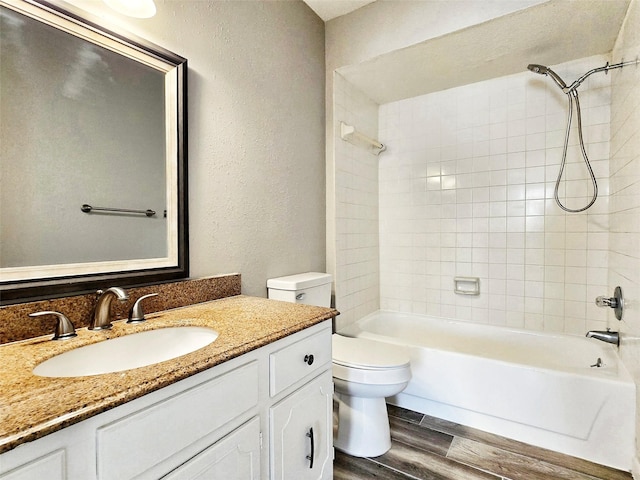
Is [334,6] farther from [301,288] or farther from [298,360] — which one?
[298,360]

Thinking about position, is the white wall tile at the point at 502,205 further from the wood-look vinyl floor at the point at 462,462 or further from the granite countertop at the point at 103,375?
the granite countertop at the point at 103,375

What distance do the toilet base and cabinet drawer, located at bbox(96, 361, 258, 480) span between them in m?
0.95

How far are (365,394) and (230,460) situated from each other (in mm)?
940

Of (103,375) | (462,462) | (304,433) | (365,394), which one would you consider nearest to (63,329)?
(103,375)

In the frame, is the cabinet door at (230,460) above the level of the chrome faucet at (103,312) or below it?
below

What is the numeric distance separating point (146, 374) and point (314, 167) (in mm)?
1719

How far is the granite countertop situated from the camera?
529mm

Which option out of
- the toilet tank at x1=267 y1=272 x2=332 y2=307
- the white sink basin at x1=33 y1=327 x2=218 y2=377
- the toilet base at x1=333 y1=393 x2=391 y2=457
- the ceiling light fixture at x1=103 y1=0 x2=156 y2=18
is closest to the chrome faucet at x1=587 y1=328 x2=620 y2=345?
the toilet base at x1=333 y1=393 x2=391 y2=457

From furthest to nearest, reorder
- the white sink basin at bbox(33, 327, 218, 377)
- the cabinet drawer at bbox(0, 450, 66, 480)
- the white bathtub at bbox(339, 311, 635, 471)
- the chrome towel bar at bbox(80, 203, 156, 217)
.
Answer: the white bathtub at bbox(339, 311, 635, 471), the chrome towel bar at bbox(80, 203, 156, 217), the white sink basin at bbox(33, 327, 218, 377), the cabinet drawer at bbox(0, 450, 66, 480)

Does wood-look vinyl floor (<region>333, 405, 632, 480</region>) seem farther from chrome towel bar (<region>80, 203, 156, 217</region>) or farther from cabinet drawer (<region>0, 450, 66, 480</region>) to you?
chrome towel bar (<region>80, 203, 156, 217</region>)

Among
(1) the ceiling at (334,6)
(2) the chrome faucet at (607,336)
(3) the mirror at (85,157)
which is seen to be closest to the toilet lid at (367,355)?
(3) the mirror at (85,157)

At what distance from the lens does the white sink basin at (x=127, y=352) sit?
0.85m

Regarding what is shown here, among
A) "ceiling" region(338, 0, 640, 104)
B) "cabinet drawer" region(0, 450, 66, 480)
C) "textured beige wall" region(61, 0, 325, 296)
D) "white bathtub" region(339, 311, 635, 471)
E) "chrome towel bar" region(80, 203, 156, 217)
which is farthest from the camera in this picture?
"ceiling" region(338, 0, 640, 104)

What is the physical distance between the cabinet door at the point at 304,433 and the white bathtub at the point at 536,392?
3.14 ft
